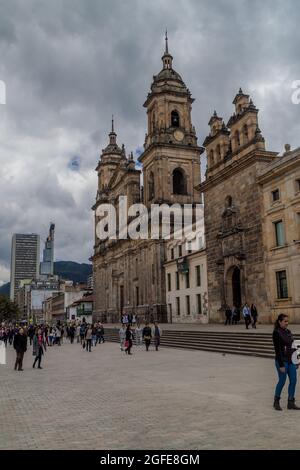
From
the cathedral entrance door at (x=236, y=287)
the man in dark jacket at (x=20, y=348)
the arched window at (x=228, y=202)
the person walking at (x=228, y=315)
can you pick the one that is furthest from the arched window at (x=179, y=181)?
the man in dark jacket at (x=20, y=348)

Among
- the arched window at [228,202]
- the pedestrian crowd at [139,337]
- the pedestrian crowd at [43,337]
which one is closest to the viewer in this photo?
the pedestrian crowd at [43,337]

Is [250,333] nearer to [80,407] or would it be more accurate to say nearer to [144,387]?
[144,387]

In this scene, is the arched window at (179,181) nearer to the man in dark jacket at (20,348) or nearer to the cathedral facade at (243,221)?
the cathedral facade at (243,221)

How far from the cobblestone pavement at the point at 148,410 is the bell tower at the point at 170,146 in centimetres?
3819

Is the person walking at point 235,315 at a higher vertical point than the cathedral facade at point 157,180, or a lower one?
lower

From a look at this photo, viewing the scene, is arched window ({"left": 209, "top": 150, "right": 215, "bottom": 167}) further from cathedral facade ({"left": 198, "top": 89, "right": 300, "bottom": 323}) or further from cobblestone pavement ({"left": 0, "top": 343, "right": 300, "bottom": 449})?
cobblestone pavement ({"left": 0, "top": 343, "right": 300, "bottom": 449})

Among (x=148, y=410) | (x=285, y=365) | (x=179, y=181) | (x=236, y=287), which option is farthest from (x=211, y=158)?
(x=148, y=410)

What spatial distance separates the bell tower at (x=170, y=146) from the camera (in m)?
52.4

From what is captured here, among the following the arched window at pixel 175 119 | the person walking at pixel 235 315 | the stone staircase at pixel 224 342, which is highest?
the arched window at pixel 175 119

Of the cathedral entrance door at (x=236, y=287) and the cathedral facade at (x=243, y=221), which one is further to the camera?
the cathedral entrance door at (x=236, y=287)

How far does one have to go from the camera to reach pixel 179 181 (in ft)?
180

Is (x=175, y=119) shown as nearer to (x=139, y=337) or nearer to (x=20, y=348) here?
(x=139, y=337)

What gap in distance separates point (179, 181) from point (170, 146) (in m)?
4.59

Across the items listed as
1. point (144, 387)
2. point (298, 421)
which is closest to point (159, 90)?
point (144, 387)
